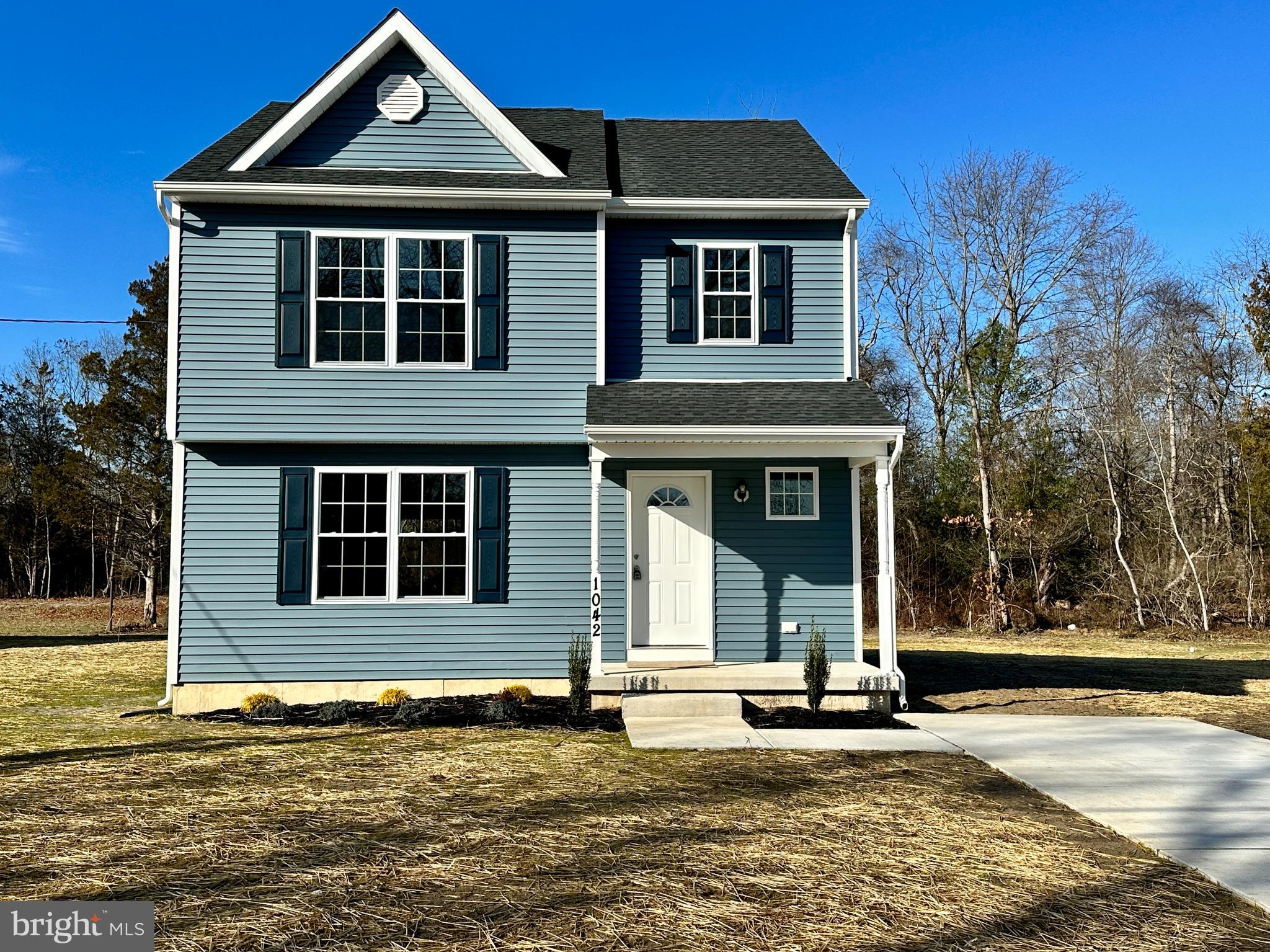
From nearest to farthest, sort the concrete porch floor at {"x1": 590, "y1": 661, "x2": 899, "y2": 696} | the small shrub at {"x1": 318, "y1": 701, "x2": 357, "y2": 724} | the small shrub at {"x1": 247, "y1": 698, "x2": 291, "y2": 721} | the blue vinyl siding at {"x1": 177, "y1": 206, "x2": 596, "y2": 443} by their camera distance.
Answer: the small shrub at {"x1": 318, "y1": 701, "x2": 357, "y2": 724}, the small shrub at {"x1": 247, "y1": 698, "x2": 291, "y2": 721}, the concrete porch floor at {"x1": 590, "y1": 661, "x2": 899, "y2": 696}, the blue vinyl siding at {"x1": 177, "y1": 206, "x2": 596, "y2": 443}

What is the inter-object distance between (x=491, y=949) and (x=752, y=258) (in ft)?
30.6

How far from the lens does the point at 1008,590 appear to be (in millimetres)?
22625

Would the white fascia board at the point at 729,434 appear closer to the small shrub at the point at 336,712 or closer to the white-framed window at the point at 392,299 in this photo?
the white-framed window at the point at 392,299

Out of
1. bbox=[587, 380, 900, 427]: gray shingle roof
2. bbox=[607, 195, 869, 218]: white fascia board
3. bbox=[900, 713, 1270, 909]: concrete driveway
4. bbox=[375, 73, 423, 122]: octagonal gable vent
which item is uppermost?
bbox=[375, 73, 423, 122]: octagonal gable vent

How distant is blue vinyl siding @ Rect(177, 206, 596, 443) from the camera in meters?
11.0

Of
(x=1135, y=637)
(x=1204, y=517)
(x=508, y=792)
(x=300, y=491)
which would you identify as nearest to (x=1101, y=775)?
(x=508, y=792)

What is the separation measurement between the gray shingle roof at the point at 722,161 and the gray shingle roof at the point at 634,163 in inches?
0.6

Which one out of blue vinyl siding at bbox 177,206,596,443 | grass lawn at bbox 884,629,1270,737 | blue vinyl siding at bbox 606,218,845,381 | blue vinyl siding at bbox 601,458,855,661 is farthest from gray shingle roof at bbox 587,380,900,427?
grass lawn at bbox 884,629,1270,737

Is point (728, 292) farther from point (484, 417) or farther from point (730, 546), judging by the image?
point (484, 417)

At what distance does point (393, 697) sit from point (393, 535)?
1745 mm

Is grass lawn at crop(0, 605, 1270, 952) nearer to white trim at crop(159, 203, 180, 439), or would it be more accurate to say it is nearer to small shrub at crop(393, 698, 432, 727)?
small shrub at crop(393, 698, 432, 727)

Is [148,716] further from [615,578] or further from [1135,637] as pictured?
[1135,637]

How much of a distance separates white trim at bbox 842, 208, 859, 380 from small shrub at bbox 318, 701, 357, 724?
667 centimetres

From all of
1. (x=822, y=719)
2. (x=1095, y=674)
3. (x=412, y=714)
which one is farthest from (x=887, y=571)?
(x=1095, y=674)
